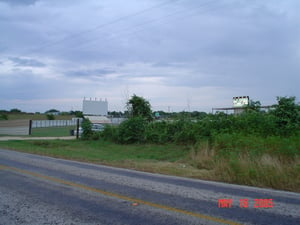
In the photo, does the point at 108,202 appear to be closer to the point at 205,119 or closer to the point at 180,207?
the point at 180,207

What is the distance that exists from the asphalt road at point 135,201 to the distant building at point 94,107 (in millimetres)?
48527

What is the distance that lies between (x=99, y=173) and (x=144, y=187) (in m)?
2.40

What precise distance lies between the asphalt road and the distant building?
48.5 meters

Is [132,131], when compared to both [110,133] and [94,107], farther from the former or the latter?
[94,107]

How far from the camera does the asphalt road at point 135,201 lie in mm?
4426

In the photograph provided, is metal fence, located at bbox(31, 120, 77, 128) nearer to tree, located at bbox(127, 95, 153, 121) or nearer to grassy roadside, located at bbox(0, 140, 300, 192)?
tree, located at bbox(127, 95, 153, 121)

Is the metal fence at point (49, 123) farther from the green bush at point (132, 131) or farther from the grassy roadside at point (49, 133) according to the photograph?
the green bush at point (132, 131)

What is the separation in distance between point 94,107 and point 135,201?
52.7 m

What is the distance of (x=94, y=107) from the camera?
56531mm

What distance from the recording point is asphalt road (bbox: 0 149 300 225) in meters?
4.43

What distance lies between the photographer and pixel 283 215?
4684 millimetres

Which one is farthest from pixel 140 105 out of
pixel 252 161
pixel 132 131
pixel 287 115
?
pixel 252 161
